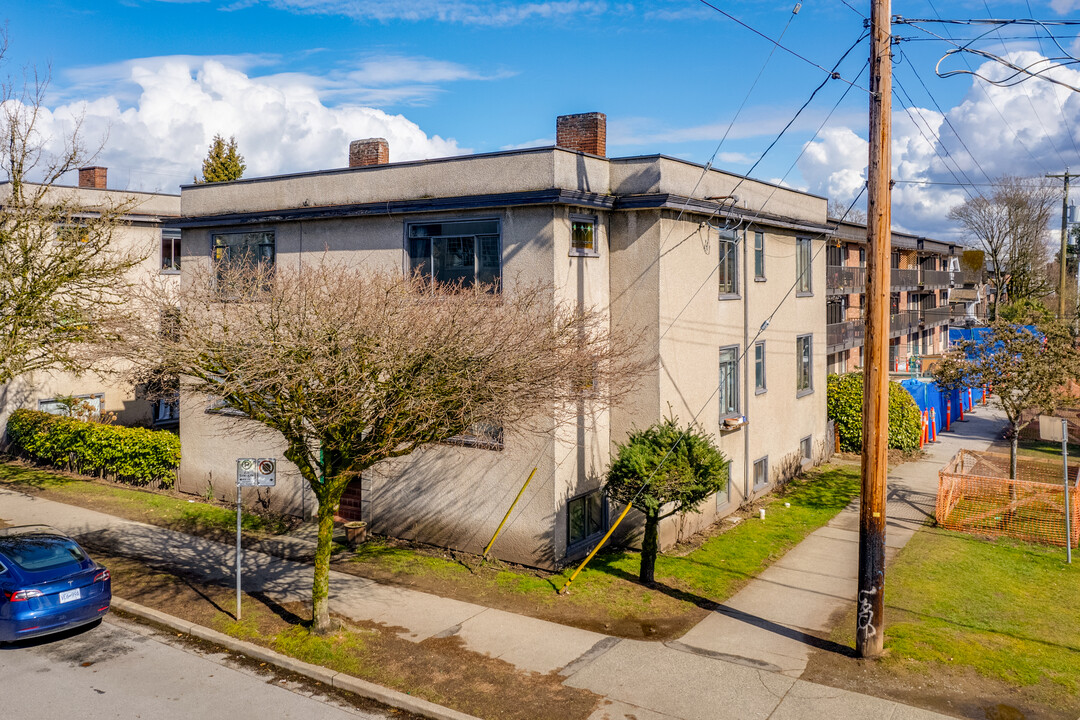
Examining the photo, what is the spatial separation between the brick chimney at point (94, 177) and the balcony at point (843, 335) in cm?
2706

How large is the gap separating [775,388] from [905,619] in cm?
912

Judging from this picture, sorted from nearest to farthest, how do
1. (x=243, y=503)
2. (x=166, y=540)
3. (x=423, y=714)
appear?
(x=423, y=714)
(x=166, y=540)
(x=243, y=503)

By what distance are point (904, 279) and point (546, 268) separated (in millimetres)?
37937

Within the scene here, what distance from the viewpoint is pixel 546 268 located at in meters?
14.6

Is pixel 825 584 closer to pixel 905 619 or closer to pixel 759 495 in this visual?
pixel 905 619

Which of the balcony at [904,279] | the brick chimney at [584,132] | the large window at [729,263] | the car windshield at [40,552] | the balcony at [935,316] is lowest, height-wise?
the car windshield at [40,552]

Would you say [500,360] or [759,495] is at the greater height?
[500,360]

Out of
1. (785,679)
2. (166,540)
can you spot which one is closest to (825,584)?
(785,679)

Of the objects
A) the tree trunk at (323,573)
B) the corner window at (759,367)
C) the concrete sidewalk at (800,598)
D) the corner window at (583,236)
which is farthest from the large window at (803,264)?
the tree trunk at (323,573)

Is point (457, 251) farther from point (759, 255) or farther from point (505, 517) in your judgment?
point (759, 255)

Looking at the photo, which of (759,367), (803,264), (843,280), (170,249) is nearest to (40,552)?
(759,367)

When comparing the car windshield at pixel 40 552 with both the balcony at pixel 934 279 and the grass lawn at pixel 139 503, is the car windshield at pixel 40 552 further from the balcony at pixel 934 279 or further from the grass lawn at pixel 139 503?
the balcony at pixel 934 279

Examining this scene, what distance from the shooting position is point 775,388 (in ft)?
69.1

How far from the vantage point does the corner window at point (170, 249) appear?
26.9m
